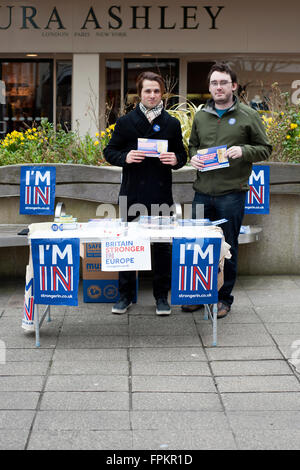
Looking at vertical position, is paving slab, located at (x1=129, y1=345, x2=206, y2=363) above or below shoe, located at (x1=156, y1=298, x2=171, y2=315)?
below

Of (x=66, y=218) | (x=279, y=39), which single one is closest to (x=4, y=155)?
(x=66, y=218)

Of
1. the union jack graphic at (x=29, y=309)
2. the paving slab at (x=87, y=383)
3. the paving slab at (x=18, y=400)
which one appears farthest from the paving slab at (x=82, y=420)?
the union jack graphic at (x=29, y=309)

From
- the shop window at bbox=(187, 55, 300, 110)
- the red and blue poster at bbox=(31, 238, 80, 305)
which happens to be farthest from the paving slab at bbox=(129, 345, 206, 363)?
the shop window at bbox=(187, 55, 300, 110)

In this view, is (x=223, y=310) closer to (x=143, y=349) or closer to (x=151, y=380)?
(x=143, y=349)

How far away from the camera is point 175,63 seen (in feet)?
46.0

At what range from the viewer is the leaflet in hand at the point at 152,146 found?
498cm

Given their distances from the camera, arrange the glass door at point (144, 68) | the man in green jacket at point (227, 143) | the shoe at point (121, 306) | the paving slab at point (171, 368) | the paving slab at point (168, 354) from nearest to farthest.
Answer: the paving slab at point (171, 368), the paving slab at point (168, 354), the man in green jacket at point (227, 143), the shoe at point (121, 306), the glass door at point (144, 68)

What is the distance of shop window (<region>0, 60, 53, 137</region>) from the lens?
A: 14188 millimetres

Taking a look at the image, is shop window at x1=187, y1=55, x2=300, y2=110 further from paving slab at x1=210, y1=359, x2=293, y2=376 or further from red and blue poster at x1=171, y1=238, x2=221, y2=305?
paving slab at x1=210, y1=359, x2=293, y2=376

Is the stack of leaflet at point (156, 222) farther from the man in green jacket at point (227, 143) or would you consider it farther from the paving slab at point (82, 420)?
the paving slab at point (82, 420)

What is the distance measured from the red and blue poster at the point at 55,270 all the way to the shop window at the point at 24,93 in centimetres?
998

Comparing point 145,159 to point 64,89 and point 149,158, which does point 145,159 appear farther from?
point 64,89

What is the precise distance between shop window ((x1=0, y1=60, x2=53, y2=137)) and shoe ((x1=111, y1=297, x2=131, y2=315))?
938cm

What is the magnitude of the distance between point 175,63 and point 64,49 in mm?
2335
